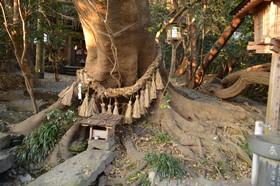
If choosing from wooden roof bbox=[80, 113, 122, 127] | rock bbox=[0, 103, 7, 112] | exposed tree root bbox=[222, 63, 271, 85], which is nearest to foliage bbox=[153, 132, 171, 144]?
wooden roof bbox=[80, 113, 122, 127]

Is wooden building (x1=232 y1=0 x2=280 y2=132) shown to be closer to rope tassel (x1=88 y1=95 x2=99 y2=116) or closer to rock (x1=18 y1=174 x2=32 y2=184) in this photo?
rope tassel (x1=88 y1=95 x2=99 y2=116)

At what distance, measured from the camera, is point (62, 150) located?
636 cm

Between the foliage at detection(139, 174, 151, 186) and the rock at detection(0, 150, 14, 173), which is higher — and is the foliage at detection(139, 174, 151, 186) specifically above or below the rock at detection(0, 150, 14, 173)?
below

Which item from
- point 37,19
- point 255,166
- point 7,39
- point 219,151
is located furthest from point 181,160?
point 7,39

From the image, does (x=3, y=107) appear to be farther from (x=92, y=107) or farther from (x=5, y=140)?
(x=92, y=107)

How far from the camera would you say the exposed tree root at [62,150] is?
20.7 feet

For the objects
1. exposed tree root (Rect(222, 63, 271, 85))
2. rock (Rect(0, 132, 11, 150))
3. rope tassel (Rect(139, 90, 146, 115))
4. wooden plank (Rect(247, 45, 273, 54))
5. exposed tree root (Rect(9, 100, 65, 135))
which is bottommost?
rock (Rect(0, 132, 11, 150))

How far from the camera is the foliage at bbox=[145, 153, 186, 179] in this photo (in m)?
5.71

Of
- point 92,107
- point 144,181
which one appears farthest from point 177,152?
point 92,107

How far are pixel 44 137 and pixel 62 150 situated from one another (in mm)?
520

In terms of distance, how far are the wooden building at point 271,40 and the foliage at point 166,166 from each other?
2.03 metres

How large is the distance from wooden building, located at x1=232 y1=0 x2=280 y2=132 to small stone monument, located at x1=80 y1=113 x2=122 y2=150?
309 cm

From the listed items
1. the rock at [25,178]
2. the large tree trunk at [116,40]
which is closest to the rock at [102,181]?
the rock at [25,178]

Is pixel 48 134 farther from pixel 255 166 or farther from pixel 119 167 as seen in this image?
pixel 255 166
